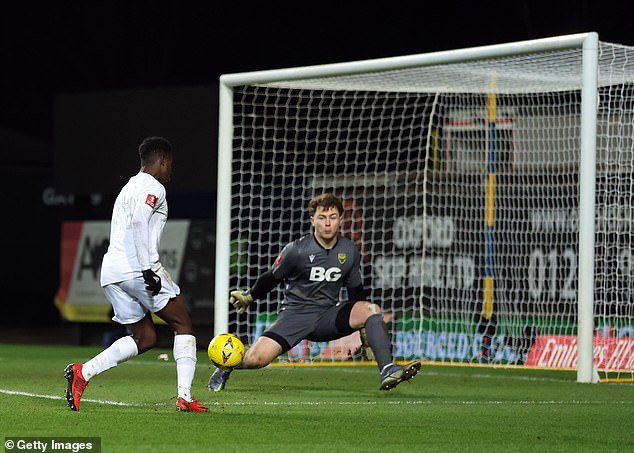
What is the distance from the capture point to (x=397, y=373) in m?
9.48

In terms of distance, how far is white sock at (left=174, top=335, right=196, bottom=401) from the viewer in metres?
8.02

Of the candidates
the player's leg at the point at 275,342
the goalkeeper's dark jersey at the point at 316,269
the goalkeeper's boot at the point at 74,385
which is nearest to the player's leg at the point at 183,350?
the goalkeeper's boot at the point at 74,385

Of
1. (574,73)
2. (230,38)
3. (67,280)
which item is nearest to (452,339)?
(574,73)

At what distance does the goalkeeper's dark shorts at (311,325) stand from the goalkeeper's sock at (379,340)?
25cm

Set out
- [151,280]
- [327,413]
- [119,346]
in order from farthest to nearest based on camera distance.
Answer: [327,413] < [119,346] < [151,280]

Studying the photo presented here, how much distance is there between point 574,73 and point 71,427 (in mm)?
7528

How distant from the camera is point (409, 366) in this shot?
934cm

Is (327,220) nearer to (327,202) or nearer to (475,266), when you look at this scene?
(327,202)

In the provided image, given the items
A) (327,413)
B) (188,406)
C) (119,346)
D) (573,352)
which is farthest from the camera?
(573,352)

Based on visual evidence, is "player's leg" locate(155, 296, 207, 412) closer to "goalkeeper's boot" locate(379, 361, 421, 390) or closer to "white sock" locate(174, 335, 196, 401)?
"white sock" locate(174, 335, 196, 401)

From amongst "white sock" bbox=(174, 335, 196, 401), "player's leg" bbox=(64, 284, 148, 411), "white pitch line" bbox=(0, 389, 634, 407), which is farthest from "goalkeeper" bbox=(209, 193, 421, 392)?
"white sock" bbox=(174, 335, 196, 401)

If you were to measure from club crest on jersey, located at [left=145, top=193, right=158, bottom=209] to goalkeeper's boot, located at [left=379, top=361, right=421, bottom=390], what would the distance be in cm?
240

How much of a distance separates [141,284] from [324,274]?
2.56 metres

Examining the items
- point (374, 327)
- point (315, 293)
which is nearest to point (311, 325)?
point (315, 293)
